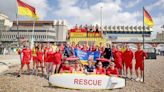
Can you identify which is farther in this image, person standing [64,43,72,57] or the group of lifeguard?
person standing [64,43,72,57]

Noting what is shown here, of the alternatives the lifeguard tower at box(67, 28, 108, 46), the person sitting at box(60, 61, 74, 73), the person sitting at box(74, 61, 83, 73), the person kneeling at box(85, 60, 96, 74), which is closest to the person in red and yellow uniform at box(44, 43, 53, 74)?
the person sitting at box(60, 61, 74, 73)

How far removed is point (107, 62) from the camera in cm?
1460

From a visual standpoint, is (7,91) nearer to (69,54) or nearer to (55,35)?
(69,54)

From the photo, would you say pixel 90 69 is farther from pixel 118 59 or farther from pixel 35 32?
pixel 35 32

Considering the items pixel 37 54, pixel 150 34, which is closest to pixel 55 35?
pixel 150 34

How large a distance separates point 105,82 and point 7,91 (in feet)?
12.6

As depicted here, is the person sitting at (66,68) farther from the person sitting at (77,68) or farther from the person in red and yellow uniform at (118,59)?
the person in red and yellow uniform at (118,59)

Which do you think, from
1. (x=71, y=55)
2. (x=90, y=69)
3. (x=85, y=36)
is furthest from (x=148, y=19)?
(x=85, y=36)

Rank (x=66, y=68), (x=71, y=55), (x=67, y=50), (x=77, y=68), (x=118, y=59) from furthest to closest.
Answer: (x=67, y=50), (x=71, y=55), (x=118, y=59), (x=66, y=68), (x=77, y=68)

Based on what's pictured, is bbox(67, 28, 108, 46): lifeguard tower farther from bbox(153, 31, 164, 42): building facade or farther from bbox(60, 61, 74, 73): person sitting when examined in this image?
bbox(153, 31, 164, 42): building facade

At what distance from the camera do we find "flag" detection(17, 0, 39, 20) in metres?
18.1

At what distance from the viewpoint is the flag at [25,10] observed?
713 inches

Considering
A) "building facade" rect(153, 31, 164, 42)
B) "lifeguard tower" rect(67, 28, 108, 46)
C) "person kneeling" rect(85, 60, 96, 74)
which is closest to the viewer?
"person kneeling" rect(85, 60, 96, 74)

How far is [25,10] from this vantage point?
60.4 feet
